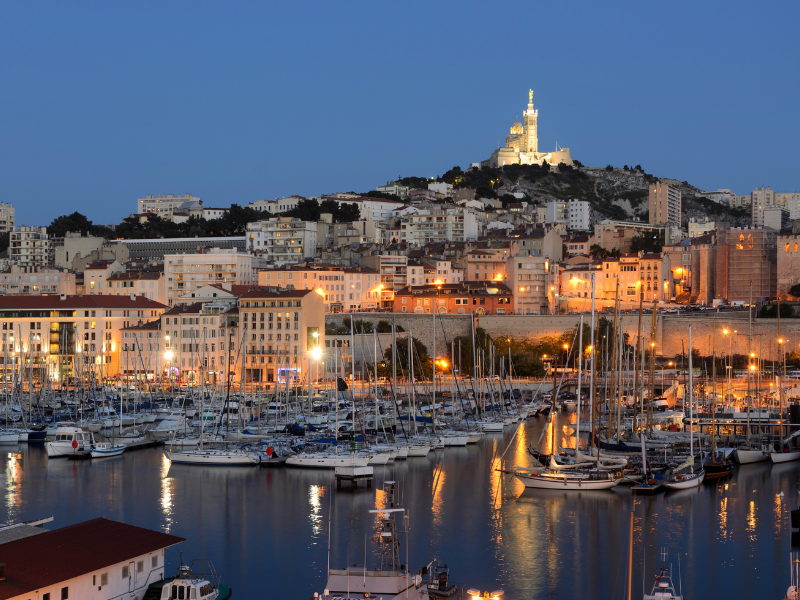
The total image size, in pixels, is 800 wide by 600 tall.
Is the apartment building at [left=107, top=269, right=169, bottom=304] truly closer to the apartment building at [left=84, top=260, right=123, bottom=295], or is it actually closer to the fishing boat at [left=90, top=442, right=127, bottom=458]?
the apartment building at [left=84, top=260, right=123, bottom=295]

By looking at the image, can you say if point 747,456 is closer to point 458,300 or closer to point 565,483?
point 565,483

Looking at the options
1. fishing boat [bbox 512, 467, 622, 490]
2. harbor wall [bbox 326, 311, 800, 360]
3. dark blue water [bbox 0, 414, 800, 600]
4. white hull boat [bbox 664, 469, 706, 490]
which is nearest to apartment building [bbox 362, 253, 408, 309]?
harbor wall [bbox 326, 311, 800, 360]

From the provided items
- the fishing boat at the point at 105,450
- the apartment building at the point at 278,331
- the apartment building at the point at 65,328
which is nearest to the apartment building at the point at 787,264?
the apartment building at the point at 278,331

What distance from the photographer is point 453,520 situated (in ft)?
72.5

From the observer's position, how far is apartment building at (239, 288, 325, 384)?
47.3m

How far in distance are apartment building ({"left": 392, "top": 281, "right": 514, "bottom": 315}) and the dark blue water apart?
88.6 ft

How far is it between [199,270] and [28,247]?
22.0 m

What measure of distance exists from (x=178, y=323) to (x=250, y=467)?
2205 cm

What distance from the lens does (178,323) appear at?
49312 millimetres

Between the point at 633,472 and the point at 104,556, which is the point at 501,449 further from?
the point at 104,556

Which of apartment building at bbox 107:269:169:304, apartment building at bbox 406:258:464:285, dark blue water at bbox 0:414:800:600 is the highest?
apartment building at bbox 406:258:464:285

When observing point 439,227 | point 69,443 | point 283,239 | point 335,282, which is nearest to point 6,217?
point 283,239

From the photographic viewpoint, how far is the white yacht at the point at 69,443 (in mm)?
30453

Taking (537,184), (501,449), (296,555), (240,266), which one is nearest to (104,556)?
(296,555)
